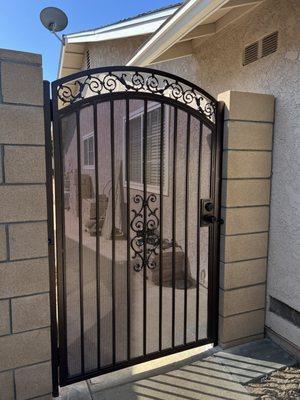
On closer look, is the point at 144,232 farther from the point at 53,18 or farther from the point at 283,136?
the point at 53,18

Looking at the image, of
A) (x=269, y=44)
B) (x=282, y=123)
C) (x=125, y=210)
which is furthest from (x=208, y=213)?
(x=269, y=44)

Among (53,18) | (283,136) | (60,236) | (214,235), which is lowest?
(214,235)

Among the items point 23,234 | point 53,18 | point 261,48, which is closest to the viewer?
point 23,234

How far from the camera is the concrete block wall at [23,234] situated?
7.23 ft

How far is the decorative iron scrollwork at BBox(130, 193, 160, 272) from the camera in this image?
115 inches

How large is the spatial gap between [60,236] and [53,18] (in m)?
4.25

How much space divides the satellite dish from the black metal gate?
9.72 ft

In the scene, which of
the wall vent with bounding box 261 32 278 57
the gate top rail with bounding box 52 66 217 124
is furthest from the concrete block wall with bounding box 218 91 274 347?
the wall vent with bounding box 261 32 278 57

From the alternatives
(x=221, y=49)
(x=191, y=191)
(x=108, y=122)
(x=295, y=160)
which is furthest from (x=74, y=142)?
(x=221, y=49)

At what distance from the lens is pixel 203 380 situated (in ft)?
9.33

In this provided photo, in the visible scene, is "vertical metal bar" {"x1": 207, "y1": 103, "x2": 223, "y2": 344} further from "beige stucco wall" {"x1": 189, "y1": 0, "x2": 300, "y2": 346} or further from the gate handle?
"beige stucco wall" {"x1": 189, "y1": 0, "x2": 300, "y2": 346}

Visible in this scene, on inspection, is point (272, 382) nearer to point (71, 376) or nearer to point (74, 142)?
point (71, 376)

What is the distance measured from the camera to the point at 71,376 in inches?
109

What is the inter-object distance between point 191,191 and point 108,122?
115 centimetres
